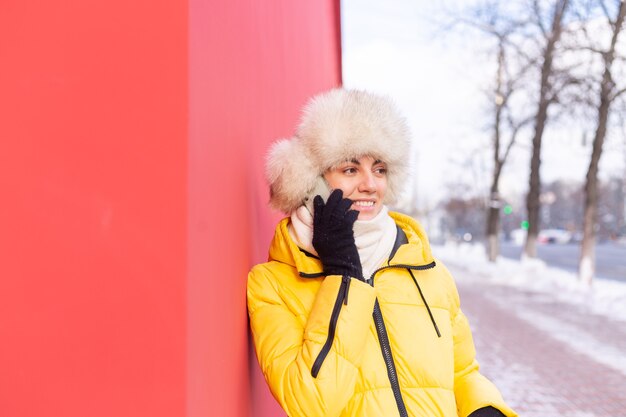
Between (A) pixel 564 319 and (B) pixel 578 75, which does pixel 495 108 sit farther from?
(A) pixel 564 319

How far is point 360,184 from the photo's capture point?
1891mm

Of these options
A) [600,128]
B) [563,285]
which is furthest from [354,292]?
[563,285]

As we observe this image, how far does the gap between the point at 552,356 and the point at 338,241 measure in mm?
7092

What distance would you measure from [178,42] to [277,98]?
1874 mm

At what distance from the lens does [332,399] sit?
157 centimetres

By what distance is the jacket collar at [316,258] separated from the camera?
1776 mm

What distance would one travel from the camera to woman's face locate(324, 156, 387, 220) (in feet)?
6.17

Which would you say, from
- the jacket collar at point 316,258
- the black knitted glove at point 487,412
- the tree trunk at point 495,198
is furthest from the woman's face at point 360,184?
the tree trunk at point 495,198

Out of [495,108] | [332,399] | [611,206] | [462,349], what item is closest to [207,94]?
[332,399]

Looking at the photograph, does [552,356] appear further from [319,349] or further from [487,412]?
[319,349]

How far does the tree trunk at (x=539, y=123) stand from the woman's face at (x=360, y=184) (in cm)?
1277

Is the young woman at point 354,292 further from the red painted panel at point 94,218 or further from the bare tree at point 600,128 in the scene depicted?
the bare tree at point 600,128

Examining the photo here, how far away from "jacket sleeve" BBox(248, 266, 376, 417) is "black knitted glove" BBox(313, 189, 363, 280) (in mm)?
42

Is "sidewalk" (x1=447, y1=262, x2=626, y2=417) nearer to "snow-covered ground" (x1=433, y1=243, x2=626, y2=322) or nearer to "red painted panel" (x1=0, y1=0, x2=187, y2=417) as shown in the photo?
"snow-covered ground" (x1=433, y1=243, x2=626, y2=322)
